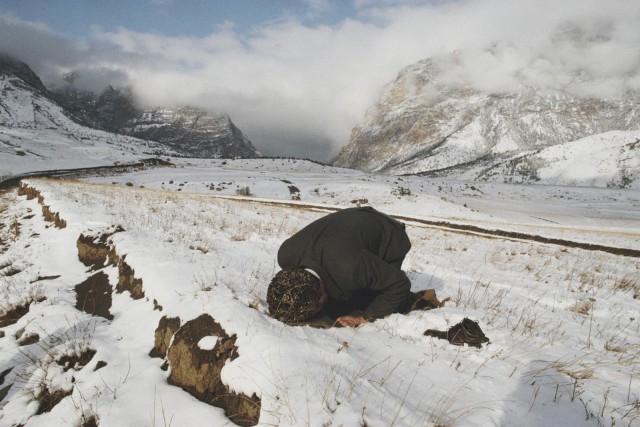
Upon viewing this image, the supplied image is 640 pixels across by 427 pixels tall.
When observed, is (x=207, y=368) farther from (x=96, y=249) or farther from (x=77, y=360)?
(x=96, y=249)

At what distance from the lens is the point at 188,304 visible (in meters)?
3.92

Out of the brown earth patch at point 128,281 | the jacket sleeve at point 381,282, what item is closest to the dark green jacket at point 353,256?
the jacket sleeve at point 381,282

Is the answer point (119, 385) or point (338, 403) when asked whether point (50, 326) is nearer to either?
point (119, 385)

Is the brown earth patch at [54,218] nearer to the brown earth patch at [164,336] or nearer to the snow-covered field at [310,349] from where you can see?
the snow-covered field at [310,349]

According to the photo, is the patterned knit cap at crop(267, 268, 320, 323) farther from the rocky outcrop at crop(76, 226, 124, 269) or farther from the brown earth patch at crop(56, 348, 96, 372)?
the rocky outcrop at crop(76, 226, 124, 269)

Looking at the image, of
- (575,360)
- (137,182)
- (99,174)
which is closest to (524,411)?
(575,360)

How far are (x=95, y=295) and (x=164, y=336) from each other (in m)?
2.53

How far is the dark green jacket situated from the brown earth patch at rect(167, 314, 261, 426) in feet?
4.01

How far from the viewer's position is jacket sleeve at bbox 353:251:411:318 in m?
3.85

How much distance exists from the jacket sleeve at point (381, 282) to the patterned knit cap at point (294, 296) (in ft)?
1.76

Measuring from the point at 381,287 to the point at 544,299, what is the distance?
3678 millimetres

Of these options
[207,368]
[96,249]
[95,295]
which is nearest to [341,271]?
[207,368]

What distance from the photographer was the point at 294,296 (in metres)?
3.60

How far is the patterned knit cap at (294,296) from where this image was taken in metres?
3.61
